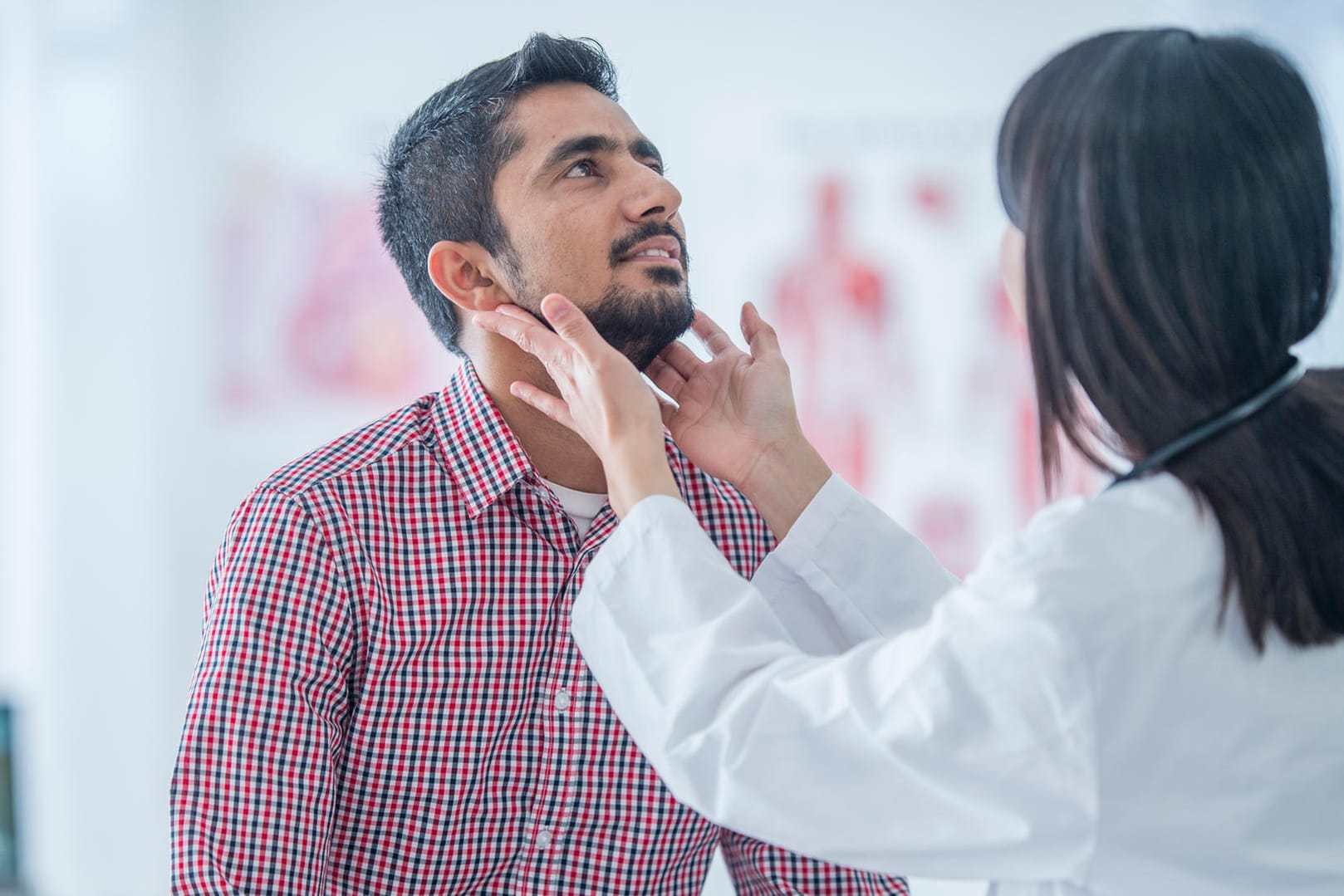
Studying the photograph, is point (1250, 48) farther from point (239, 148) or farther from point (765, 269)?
point (239, 148)

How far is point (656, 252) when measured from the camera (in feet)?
4.05

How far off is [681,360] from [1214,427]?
0.67 metres

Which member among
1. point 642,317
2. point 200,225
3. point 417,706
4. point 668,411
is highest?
point 200,225

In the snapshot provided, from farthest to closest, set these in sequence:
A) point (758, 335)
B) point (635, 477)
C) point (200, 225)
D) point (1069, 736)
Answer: point (200, 225)
point (758, 335)
point (635, 477)
point (1069, 736)

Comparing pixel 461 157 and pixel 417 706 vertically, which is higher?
pixel 461 157

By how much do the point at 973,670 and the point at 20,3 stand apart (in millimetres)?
2530

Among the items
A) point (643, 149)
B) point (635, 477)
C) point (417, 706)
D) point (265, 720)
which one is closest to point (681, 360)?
point (643, 149)

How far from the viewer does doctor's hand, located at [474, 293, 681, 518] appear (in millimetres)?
996

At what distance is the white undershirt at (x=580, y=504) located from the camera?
1.26 m

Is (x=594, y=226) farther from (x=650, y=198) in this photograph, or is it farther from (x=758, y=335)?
(x=758, y=335)

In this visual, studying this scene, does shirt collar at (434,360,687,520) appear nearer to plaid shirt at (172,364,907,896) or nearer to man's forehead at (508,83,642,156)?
plaid shirt at (172,364,907,896)

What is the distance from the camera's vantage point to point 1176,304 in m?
0.79

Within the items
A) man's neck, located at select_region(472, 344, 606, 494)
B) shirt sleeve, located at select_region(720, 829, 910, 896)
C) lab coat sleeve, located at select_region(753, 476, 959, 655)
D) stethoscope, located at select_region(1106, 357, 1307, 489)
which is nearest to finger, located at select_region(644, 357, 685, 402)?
man's neck, located at select_region(472, 344, 606, 494)

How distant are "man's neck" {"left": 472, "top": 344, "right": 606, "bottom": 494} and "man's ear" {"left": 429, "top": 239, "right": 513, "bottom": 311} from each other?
0.18 feet
